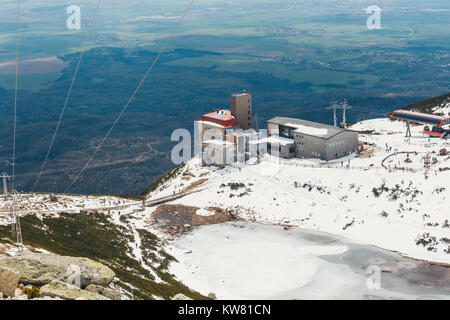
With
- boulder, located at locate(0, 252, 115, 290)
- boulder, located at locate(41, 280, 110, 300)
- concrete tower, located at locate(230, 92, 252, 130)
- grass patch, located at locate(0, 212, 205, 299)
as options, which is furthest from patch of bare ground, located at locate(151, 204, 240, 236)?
boulder, located at locate(41, 280, 110, 300)

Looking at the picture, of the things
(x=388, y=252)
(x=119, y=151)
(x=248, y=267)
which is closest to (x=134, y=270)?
(x=248, y=267)

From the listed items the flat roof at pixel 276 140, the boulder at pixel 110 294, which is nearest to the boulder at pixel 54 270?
the boulder at pixel 110 294

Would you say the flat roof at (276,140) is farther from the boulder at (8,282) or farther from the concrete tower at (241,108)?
the boulder at (8,282)

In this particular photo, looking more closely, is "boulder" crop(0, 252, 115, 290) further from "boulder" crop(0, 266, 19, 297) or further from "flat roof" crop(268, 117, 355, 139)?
"flat roof" crop(268, 117, 355, 139)

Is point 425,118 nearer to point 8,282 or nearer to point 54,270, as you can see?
point 54,270

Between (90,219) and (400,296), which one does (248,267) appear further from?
(90,219)

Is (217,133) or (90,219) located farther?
(217,133)
